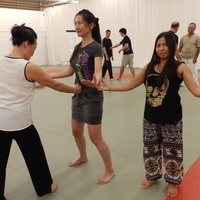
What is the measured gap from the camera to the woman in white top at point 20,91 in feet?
5.12

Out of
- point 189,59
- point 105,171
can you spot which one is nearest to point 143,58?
point 189,59

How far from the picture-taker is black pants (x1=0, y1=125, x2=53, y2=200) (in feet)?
5.72

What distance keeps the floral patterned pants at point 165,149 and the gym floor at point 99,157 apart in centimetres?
20

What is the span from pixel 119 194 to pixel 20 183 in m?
1.01

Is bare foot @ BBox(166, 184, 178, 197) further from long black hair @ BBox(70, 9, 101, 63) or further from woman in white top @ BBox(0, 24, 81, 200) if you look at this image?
long black hair @ BBox(70, 9, 101, 63)

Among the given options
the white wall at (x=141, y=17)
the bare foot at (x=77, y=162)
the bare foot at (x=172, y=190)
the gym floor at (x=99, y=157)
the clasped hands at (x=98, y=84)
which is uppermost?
the white wall at (x=141, y=17)

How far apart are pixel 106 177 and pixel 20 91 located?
3.97ft

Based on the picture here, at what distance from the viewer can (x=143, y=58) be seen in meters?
9.64

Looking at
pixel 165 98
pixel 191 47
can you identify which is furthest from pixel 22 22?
pixel 165 98

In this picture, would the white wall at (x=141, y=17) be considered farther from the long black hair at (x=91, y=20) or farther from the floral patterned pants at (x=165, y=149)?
the floral patterned pants at (x=165, y=149)

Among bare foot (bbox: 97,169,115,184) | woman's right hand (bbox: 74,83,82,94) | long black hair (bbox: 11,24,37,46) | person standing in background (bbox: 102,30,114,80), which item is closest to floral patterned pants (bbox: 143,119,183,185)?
bare foot (bbox: 97,169,115,184)

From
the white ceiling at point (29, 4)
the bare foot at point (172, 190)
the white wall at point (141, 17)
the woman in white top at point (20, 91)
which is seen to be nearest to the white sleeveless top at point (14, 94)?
the woman in white top at point (20, 91)

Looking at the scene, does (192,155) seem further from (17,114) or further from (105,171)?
(17,114)

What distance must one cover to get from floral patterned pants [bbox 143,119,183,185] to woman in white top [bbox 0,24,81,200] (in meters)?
0.82
